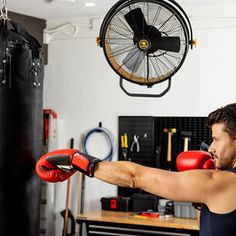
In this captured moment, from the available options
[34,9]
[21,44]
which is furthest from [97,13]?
[21,44]

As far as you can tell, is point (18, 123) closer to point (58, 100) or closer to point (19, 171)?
point (19, 171)

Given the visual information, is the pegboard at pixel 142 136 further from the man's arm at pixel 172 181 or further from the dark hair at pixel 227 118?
the man's arm at pixel 172 181

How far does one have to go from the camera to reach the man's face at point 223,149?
2.83 m

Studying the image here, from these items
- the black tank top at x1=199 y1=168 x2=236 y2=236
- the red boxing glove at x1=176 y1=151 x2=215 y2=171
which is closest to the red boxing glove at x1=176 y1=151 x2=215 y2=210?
the red boxing glove at x1=176 y1=151 x2=215 y2=171

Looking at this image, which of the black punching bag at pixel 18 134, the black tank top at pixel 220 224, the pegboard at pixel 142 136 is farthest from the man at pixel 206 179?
the pegboard at pixel 142 136

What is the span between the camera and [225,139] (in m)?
2.83

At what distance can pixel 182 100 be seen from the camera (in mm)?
6441

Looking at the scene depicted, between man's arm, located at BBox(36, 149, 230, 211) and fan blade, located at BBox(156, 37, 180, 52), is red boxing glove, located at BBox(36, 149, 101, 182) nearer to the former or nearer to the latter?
man's arm, located at BBox(36, 149, 230, 211)

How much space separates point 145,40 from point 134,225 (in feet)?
8.48

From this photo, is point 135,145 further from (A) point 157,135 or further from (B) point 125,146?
(A) point 157,135

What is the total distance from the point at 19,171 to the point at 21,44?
84cm

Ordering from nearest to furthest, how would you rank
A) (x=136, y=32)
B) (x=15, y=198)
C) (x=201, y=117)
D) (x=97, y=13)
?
(x=136, y=32) < (x=15, y=198) < (x=201, y=117) < (x=97, y=13)

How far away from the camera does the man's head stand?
283 cm

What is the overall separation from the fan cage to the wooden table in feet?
7.52
